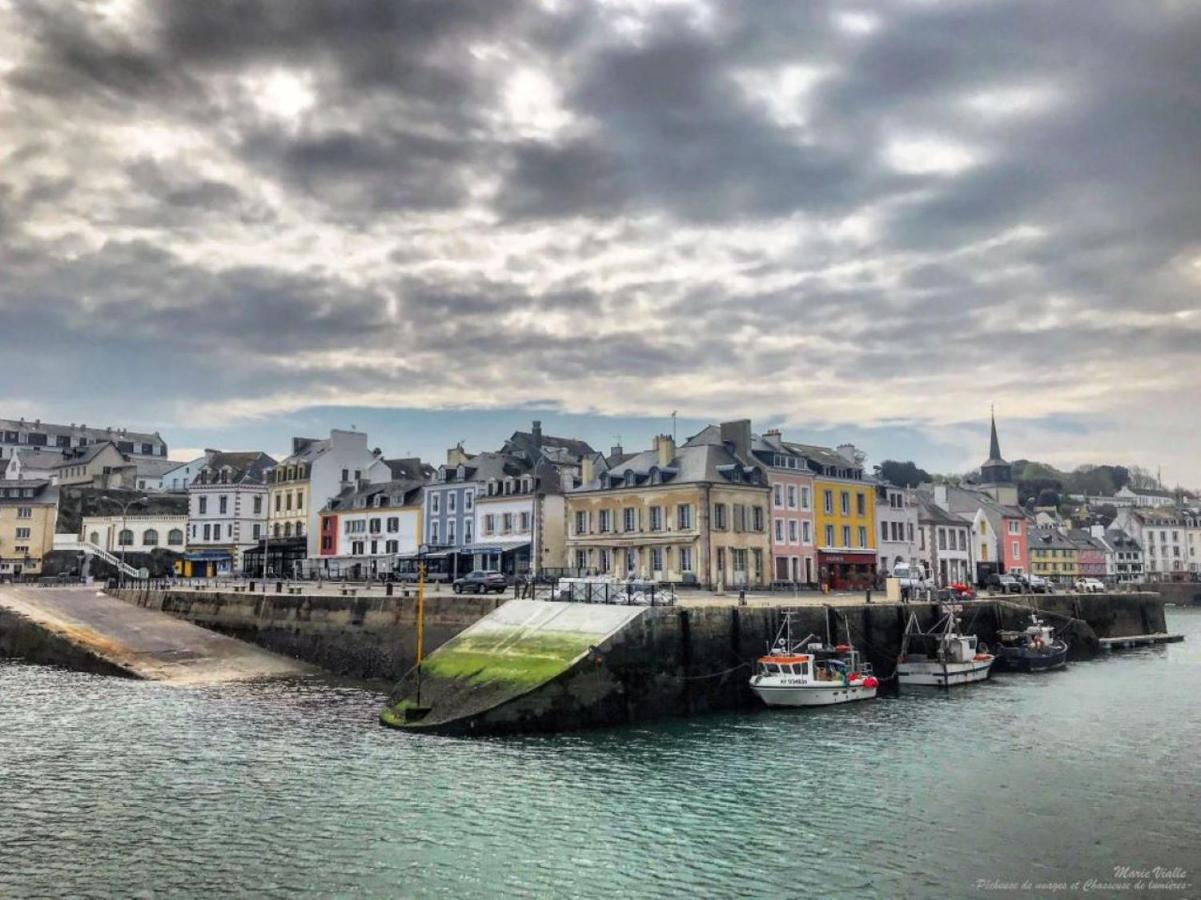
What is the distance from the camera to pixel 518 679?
30953mm

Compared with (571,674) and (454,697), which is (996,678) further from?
(454,697)

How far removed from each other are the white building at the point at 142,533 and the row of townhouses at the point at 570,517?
0.46ft

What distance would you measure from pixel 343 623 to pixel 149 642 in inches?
433

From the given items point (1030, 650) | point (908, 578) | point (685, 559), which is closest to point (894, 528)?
point (908, 578)

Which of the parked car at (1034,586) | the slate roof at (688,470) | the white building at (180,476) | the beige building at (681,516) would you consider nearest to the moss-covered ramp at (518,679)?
the beige building at (681,516)

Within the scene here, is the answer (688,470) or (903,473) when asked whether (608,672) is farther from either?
(903,473)

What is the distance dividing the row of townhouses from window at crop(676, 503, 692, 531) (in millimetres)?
93


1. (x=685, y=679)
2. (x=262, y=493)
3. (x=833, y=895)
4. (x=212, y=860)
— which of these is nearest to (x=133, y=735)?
(x=212, y=860)

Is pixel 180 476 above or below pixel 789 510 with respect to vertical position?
above

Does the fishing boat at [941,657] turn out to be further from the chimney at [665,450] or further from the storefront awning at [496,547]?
→ the storefront awning at [496,547]

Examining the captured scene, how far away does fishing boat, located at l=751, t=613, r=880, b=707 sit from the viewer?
35.4 m

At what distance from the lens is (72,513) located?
95.4m

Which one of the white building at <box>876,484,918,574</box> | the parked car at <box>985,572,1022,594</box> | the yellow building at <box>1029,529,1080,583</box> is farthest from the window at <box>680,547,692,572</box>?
the yellow building at <box>1029,529,1080,583</box>

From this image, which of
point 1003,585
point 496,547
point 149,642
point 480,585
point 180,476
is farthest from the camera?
point 180,476
